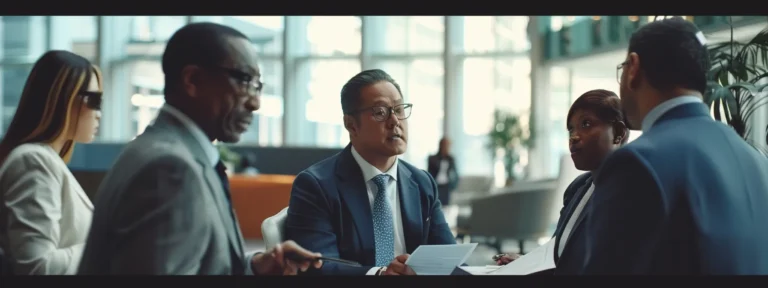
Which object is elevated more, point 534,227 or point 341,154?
point 341,154

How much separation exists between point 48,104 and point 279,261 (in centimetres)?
59

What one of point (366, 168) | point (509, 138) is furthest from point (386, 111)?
point (509, 138)

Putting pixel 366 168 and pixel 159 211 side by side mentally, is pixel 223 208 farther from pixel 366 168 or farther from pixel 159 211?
pixel 366 168

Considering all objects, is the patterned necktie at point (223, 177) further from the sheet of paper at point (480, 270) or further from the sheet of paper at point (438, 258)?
the sheet of paper at point (480, 270)

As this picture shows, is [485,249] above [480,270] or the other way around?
the other way around

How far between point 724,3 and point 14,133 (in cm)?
161

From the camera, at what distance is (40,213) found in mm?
1517

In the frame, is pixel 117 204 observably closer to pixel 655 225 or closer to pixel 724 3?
pixel 655 225

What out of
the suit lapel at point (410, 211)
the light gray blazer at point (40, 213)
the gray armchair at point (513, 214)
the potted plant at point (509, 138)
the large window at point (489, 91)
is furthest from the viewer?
the large window at point (489, 91)

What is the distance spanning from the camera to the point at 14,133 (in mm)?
1555

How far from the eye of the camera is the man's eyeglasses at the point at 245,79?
1.42 meters

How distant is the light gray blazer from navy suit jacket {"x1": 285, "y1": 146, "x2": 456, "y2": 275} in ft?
1.63

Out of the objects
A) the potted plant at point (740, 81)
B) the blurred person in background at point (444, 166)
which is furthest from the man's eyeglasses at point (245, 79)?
the blurred person in background at point (444, 166)

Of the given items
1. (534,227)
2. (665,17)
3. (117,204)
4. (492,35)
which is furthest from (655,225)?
(492,35)
